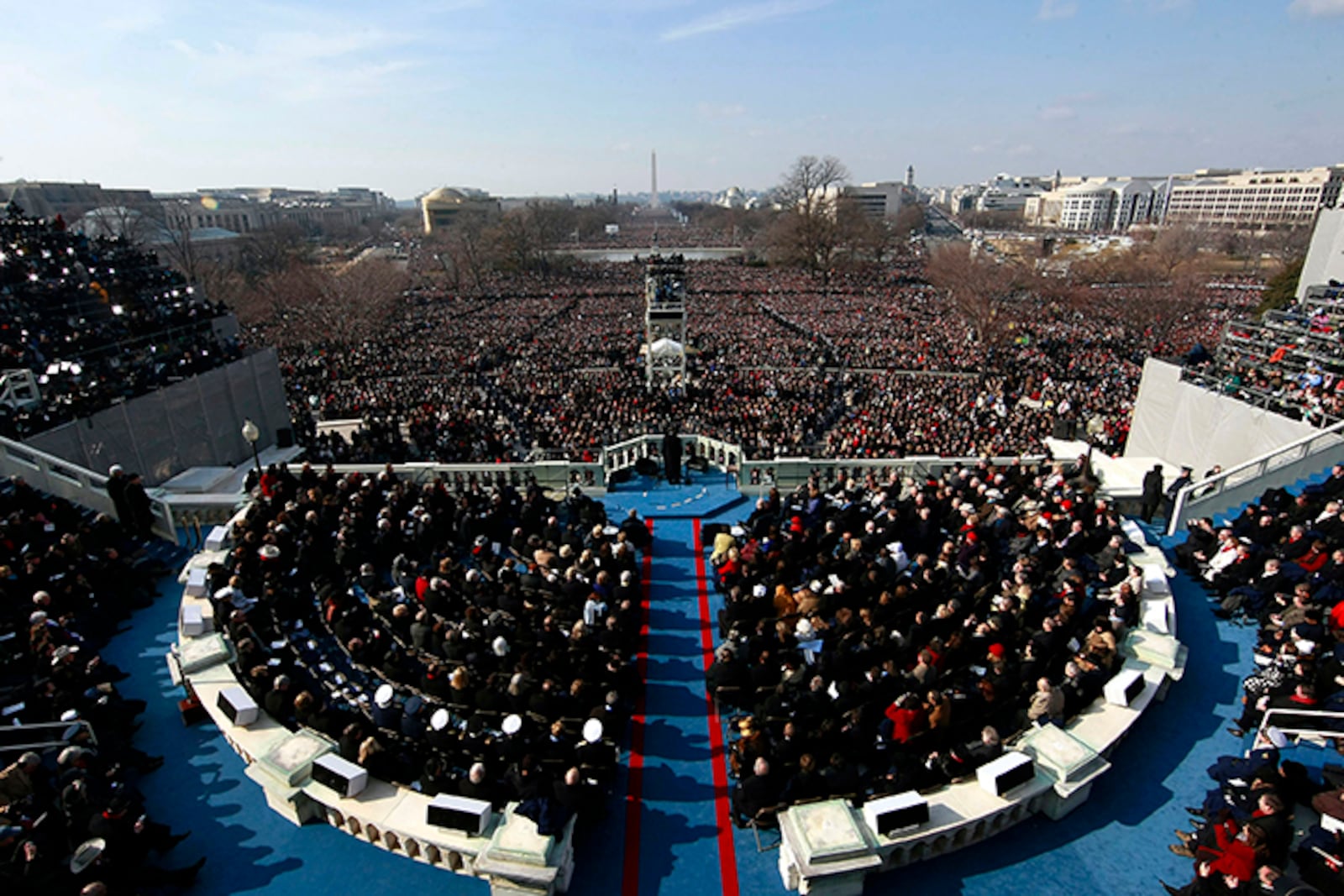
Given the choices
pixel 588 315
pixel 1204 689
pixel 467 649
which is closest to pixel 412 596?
pixel 467 649

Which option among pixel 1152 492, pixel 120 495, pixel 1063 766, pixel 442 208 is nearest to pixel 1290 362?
pixel 1152 492

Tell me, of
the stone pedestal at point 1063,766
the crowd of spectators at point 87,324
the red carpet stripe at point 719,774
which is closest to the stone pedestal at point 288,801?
the red carpet stripe at point 719,774

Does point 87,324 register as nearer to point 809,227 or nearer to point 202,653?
point 202,653

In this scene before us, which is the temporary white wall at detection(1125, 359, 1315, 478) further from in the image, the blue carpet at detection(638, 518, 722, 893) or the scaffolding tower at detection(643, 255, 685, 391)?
the scaffolding tower at detection(643, 255, 685, 391)

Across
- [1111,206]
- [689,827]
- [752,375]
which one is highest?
[1111,206]

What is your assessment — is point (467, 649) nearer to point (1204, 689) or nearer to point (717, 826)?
point (717, 826)

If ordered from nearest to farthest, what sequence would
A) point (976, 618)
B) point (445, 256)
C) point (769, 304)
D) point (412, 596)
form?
point (976, 618), point (412, 596), point (769, 304), point (445, 256)
